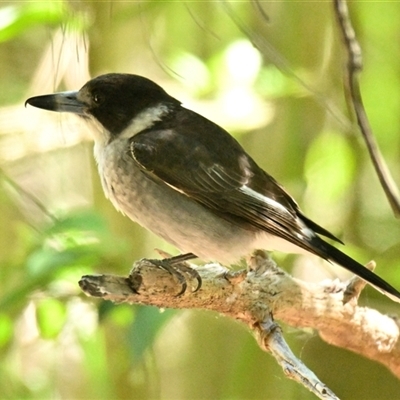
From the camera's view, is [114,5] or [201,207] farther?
[114,5]

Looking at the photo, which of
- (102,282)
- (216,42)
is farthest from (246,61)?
(102,282)

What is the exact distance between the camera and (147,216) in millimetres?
1652

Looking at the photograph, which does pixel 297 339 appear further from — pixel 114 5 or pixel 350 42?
pixel 114 5

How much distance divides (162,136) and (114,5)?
76 cm

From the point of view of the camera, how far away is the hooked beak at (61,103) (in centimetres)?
177

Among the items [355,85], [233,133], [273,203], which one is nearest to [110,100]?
[273,203]

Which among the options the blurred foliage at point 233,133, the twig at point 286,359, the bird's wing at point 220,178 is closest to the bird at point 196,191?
the bird's wing at point 220,178

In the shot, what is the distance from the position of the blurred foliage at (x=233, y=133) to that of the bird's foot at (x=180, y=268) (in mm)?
397

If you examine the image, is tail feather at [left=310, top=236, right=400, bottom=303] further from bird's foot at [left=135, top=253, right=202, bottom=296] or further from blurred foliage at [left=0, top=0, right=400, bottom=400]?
blurred foliage at [left=0, top=0, right=400, bottom=400]

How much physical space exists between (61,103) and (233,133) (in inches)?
32.4

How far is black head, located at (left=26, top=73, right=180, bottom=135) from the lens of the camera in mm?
1812

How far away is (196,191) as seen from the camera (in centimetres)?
167

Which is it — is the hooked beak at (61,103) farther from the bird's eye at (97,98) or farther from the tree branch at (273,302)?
the tree branch at (273,302)

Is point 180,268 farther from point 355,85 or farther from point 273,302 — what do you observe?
point 355,85
